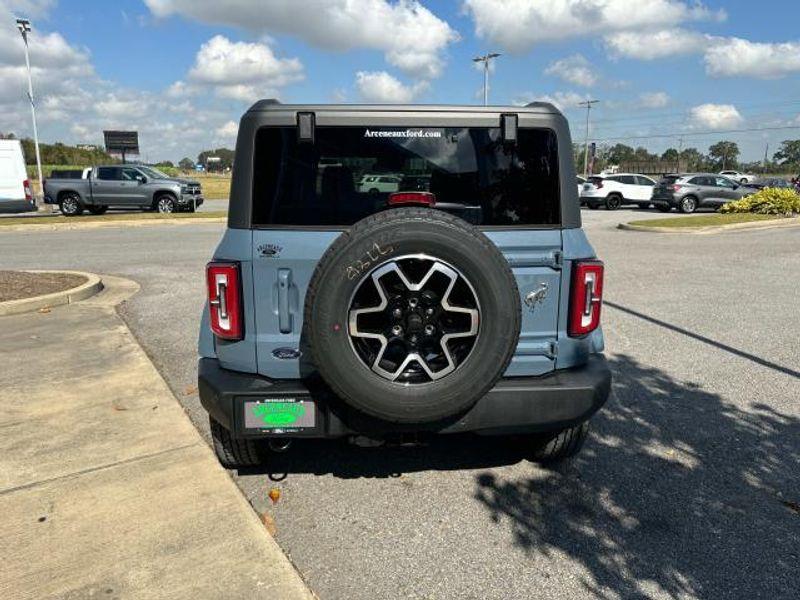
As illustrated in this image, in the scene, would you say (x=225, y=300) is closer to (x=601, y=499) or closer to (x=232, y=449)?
(x=232, y=449)

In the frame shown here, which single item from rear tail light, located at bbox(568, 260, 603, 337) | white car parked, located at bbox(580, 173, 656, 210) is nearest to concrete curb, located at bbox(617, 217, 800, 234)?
white car parked, located at bbox(580, 173, 656, 210)

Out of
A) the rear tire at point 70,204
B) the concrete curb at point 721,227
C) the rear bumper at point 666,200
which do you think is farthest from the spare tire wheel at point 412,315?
the rear bumper at point 666,200

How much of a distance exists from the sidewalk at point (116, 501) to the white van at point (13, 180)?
721 inches

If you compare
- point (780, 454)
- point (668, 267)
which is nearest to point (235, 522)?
point (780, 454)

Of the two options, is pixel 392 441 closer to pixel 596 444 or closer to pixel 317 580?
pixel 317 580

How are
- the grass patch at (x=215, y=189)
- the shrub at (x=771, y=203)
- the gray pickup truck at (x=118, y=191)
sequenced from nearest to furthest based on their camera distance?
the shrub at (x=771, y=203) < the gray pickup truck at (x=118, y=191) < the grass patch at (x=215, y=189)

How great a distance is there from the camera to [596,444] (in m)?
3.74

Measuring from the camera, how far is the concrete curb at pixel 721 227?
16.0m

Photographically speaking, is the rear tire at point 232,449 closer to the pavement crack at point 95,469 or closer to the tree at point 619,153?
the pavement crack at point 95,469

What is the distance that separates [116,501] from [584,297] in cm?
259

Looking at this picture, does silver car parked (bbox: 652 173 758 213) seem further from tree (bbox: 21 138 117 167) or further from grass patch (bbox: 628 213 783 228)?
tree (bbox: 21 138 117 167)

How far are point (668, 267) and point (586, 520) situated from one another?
861 centimetres

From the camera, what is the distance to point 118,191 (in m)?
21.9

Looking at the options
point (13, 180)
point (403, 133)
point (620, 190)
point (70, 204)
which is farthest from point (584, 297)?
point (620, 190)
